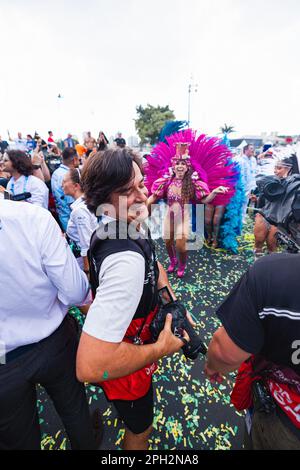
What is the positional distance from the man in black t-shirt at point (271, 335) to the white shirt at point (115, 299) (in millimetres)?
400

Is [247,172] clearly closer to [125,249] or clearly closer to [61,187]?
[61,187]

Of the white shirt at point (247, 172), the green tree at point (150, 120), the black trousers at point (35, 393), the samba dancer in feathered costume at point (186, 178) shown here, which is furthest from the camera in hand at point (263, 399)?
the green tree at point (150, 120)

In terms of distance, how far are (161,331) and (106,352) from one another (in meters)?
0.41

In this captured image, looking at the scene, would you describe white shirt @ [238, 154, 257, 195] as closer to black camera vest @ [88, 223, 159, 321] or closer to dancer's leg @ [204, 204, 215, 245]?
dancer's leg @ [204, 204, 215, 245]

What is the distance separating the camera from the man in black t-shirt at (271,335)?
802 millimetres

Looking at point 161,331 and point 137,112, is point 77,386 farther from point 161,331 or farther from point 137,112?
point 137,112

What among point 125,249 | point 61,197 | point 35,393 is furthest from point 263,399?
point 61,197

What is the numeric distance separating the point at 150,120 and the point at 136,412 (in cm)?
3623

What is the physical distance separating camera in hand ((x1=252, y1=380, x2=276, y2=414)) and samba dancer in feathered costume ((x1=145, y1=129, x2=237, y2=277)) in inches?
101

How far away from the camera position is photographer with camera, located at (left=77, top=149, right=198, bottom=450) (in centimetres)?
85

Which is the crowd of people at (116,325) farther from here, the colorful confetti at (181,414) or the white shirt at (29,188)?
the white shirt at (29,188)

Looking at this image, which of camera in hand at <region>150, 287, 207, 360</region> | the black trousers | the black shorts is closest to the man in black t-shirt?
camera in hand at <region>150, 287, 207, 360</region>

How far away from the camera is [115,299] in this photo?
85cm
